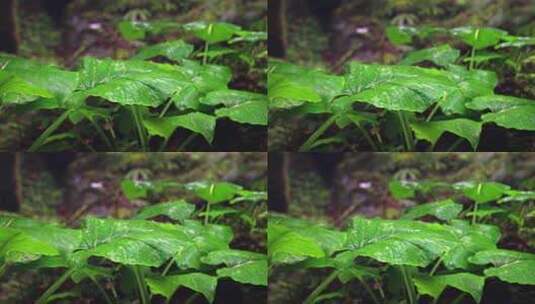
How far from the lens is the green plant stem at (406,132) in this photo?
328 cm

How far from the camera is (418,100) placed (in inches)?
127

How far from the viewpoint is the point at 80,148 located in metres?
3.29

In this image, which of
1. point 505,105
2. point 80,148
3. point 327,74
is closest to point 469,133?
point 505,105

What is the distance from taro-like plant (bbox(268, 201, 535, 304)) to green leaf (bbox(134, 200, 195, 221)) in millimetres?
295

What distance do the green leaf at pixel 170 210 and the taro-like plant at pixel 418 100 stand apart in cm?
45

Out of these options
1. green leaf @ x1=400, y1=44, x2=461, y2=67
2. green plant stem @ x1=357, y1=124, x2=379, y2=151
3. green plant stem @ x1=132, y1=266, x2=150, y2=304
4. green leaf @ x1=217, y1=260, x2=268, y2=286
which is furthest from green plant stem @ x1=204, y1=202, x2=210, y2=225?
green leaf @ x1=400, y1=44, x2=461, y2=67

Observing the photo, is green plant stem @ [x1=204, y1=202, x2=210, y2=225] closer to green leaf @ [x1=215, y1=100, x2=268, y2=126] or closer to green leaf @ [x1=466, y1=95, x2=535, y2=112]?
green leaf @ [x1=215, y1=100, x2=268, y2=126]

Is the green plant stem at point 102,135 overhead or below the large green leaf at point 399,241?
overhead

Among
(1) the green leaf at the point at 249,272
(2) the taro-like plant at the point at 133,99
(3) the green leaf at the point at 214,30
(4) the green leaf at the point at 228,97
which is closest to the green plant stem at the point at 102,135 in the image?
(2) the taro-like plant at the point at 133,99

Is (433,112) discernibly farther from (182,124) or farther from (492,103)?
(182,124)

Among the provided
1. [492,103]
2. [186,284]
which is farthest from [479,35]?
[186,284]

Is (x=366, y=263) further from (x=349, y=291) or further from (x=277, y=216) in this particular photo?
(x=277, y=216)

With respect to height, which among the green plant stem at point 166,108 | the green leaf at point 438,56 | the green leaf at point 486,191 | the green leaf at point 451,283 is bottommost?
the green leaf at point 451,283

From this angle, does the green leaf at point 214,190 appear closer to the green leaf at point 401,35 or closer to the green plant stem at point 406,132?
the green plant stem at point 406,132
